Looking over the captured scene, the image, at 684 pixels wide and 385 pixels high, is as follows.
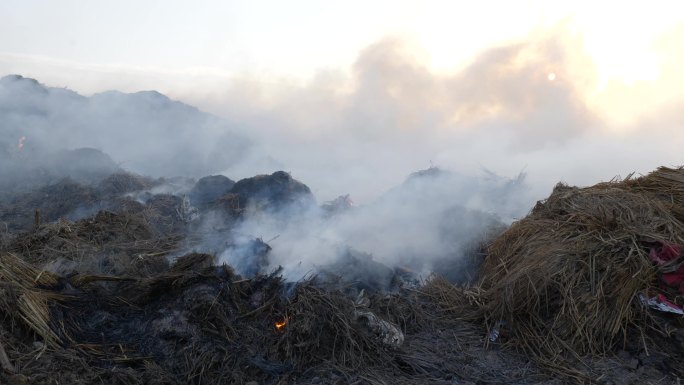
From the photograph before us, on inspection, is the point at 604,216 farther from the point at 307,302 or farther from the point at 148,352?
the point at 148,352

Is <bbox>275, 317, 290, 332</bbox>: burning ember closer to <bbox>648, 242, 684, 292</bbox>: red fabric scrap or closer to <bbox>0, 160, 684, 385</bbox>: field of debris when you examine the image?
<bbox>0, 160, 684, 385</bbox>: field of debris

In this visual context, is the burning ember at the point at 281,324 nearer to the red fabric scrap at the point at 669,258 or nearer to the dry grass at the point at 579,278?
the dry grass at the point at 579,278

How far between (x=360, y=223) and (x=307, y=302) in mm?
4408

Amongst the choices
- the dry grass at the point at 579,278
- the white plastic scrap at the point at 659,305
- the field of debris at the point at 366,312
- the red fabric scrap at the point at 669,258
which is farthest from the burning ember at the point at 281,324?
the red fabric scrap at the point at 669,258

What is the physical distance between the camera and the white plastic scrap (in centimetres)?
468

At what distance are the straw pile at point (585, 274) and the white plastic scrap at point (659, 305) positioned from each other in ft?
0.18

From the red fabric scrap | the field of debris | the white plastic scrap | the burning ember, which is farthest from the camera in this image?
the red fabric scrap

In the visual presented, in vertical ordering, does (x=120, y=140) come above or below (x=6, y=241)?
below

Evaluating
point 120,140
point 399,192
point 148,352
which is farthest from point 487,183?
point 120,140

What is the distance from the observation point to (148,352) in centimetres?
414

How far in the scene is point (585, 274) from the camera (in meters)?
5.12

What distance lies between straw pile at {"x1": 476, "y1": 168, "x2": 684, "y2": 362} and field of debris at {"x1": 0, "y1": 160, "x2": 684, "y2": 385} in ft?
0.05

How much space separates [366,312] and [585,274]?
87.2 inches

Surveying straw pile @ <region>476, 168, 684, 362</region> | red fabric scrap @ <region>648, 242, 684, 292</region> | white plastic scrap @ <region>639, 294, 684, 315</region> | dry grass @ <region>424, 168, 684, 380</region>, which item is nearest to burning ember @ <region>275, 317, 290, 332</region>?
dry grass @ <region>424, 168, 684, 380</region>
